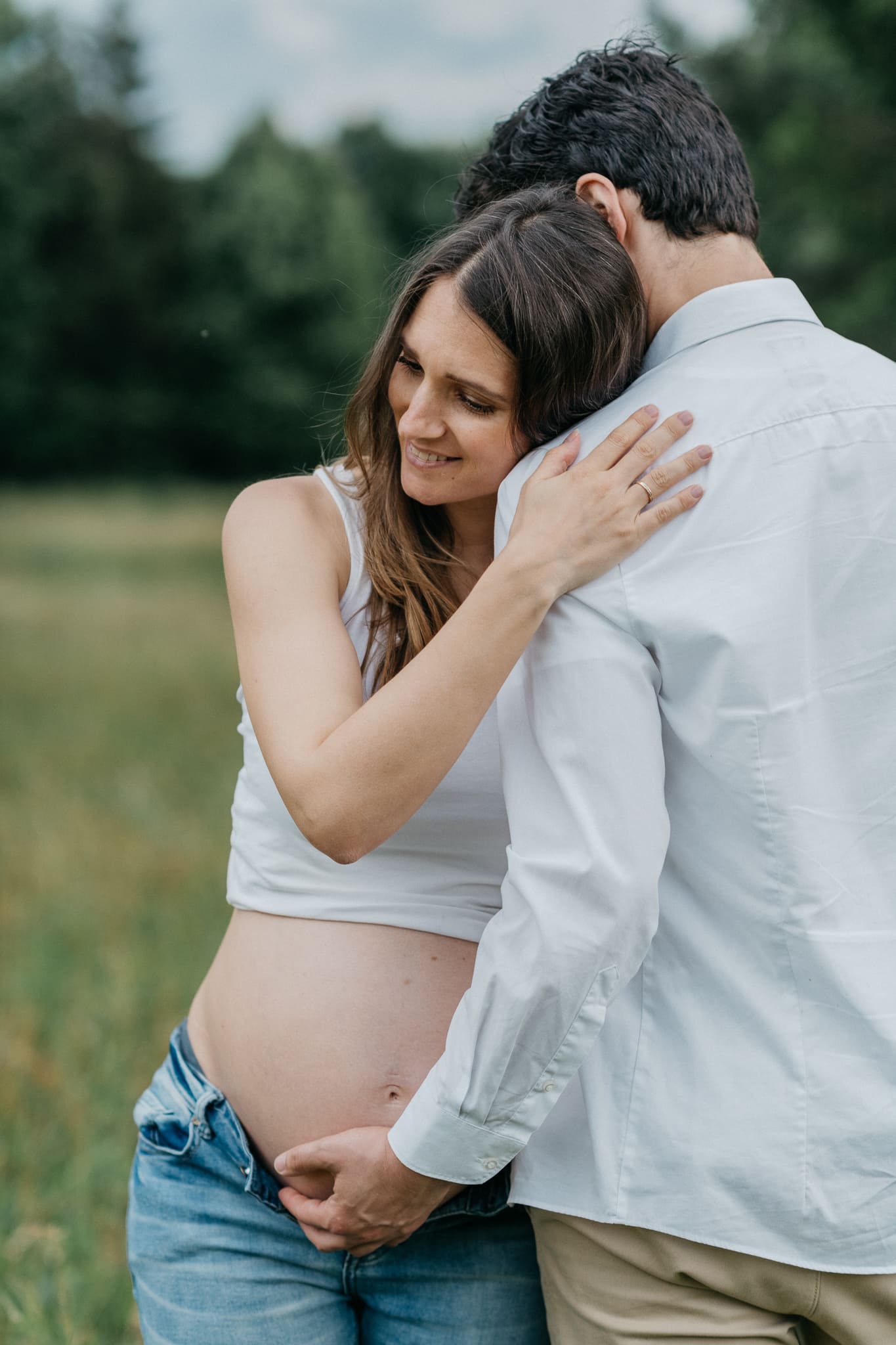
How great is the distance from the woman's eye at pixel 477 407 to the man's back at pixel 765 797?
0.96 feet

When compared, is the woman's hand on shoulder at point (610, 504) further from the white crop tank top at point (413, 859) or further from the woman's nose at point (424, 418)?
the white crop tank top at point (413, 859)

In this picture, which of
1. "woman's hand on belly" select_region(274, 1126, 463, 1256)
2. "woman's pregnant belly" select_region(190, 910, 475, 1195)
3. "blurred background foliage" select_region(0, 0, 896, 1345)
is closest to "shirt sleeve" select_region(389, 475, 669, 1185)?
"woman's hand on belly" select_region(274, 1126, 463, 1256)

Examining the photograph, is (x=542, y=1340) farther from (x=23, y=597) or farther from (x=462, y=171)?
(x=23, y=597)

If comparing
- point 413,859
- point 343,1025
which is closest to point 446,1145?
point 343,1025

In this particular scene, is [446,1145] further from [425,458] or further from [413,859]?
[425,458]

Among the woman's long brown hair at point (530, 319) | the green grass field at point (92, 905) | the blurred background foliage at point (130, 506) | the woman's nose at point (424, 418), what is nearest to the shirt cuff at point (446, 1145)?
the woman's long brown hair at point (530, 319)

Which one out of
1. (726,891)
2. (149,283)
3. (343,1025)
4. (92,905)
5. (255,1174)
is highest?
(149,283)

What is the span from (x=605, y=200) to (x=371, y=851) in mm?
847

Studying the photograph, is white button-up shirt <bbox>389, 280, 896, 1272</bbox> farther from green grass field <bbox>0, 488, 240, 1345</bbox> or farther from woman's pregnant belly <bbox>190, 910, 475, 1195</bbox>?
green grass field <bbox>0, 488, 240, 1345</bbox>

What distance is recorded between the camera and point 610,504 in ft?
4.54

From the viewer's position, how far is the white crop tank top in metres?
1.66

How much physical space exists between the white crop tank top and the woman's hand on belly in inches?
10.9

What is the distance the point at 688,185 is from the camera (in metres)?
1.50

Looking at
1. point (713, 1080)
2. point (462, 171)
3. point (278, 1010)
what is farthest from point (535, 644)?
point (462, 171)
